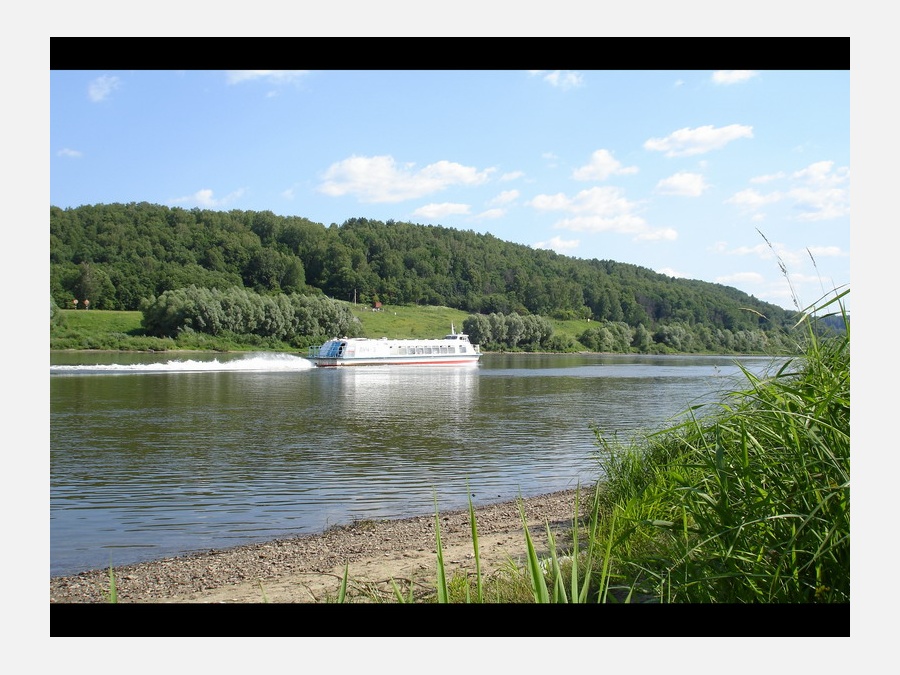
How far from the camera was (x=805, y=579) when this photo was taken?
7.04ft

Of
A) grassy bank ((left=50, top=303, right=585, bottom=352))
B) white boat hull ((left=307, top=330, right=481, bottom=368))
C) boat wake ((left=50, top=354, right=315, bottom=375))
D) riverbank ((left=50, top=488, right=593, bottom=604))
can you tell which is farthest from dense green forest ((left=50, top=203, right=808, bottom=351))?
white boat hull ((left=307, top=330, right=481, bottom=368))

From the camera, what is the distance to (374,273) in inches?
967

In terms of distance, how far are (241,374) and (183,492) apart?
1999cm

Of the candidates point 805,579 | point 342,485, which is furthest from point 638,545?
point 342,485

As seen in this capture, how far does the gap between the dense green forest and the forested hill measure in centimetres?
3

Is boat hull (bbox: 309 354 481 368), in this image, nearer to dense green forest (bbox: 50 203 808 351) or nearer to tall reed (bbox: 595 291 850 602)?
dense green forest (bbox: 50 203 808 351)

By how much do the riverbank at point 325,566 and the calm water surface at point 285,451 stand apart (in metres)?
0.43

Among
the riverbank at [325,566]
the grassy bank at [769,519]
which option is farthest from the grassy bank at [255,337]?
the grassy bank at [769,519]

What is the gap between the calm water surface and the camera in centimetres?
571

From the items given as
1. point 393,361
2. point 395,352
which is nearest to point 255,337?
point 393,361

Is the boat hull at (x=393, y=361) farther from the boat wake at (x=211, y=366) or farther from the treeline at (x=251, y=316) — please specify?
the treeline at (x=251, y=316)

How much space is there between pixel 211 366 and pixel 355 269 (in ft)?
25.9

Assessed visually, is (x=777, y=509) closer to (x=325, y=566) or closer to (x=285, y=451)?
(x=325, y=566)
